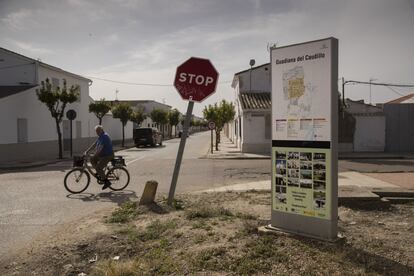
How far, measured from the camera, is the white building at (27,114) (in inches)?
880

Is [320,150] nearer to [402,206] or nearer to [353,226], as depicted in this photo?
[353,226]

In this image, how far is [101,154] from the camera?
36.5 feet

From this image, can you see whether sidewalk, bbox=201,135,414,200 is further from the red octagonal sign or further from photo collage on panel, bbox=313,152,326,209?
the red octagonal sign

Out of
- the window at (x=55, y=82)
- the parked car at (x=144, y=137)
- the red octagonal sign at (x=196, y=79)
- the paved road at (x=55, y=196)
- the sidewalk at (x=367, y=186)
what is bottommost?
the paved road at (x=55, y=196)

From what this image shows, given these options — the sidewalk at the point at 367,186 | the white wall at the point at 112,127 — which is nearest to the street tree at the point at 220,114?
the white wall at the point at 112,127

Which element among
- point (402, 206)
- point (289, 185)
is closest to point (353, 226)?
point (289, 185)

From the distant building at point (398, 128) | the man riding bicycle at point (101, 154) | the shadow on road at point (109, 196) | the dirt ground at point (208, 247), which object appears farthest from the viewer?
the distant building at point (398, 128)

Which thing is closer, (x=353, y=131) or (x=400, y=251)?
(x=400, y=251)

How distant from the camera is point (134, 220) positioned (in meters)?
7.10

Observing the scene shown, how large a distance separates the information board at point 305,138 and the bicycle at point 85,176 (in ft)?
21.4

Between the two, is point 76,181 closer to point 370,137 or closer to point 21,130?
point 21,130

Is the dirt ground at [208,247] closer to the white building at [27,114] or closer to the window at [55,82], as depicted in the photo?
the white building at [27,114]

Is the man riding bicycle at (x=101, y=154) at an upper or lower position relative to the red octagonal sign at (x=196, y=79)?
lower

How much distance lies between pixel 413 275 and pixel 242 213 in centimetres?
348
